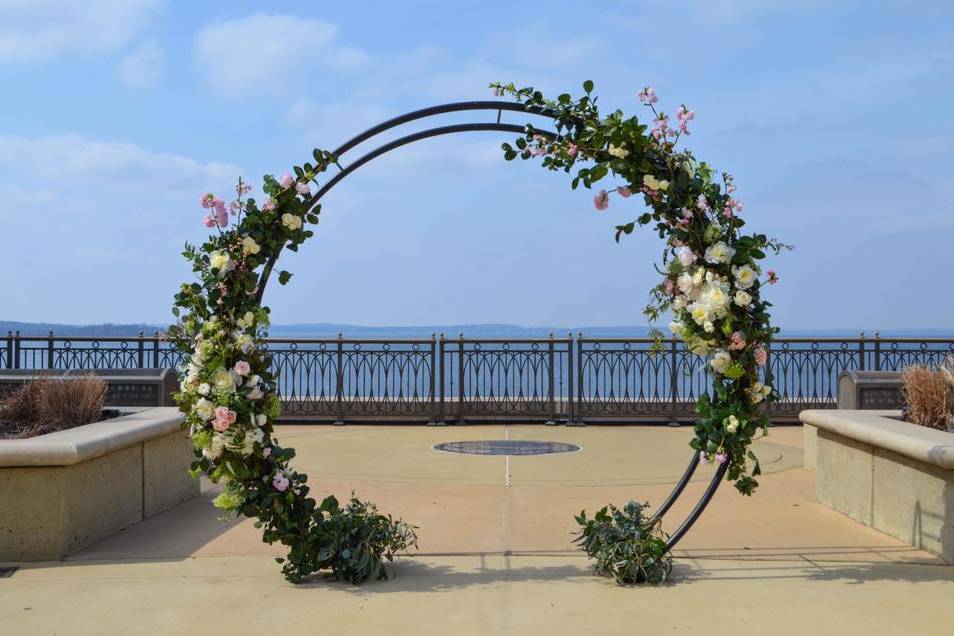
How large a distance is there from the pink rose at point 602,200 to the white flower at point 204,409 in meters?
2.76

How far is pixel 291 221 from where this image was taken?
19.6ft

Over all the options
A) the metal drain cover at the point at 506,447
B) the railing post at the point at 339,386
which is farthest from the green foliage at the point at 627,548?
the railing post at the point at 339,386

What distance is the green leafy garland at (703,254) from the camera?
584cm

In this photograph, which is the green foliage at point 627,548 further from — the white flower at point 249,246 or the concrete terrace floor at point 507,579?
the white flower at point 249,246

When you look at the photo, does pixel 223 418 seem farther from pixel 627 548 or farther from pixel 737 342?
pixel 737 342

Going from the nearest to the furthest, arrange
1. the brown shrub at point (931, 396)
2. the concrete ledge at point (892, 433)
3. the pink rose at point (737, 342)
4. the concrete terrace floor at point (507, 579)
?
the concrete terrace floor at point (507, 579)
the pink rose at point (737, 342)
the concrete ledge at point (892, 433)
the brown shrub at point (931, 396)

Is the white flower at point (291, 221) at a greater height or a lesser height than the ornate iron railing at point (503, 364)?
greater

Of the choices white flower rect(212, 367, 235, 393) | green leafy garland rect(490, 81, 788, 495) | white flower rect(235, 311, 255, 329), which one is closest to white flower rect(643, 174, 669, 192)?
green leafy garland rect(490, 81, 788, 495)

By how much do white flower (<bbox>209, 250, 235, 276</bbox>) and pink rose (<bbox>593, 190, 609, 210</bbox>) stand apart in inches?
93.6

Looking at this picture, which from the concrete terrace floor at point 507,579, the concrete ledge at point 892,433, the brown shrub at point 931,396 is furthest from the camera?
the brown shrub at point 931,396

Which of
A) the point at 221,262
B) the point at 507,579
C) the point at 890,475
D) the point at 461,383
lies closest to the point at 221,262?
the point at 221,262

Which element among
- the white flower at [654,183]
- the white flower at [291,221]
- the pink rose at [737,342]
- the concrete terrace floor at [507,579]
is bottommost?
the concrete terrace floor at [507,579]

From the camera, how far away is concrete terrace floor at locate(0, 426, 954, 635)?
4.91 meters

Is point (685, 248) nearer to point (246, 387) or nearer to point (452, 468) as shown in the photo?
point (246, 387)
